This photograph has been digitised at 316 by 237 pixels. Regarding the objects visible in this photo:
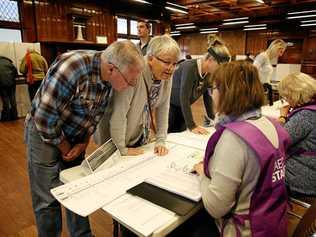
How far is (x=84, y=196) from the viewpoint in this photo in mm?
988

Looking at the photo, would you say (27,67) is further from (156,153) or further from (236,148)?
(236,148)

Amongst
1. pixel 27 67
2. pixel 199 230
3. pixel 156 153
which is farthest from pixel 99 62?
pixel 27 67

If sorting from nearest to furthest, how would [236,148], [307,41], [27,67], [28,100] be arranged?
1. [236,148]
2. [27,67]
3. [28,100]
4. [307,41]

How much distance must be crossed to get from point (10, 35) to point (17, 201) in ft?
15.9

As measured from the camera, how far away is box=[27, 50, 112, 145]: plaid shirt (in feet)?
3.67

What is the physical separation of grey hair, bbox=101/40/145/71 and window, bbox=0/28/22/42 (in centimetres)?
572

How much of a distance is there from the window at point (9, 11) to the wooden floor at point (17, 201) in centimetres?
339

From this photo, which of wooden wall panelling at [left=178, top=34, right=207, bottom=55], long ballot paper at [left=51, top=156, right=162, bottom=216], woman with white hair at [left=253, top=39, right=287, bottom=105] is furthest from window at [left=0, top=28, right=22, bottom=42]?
wooden wall panelling at [left=178, top=34, right=207, bottom=55]

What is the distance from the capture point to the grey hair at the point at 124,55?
3.65 feet

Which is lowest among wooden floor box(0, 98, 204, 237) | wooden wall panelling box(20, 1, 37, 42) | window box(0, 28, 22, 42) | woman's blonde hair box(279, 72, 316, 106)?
wooden floor box(0, 98, 204, 237)

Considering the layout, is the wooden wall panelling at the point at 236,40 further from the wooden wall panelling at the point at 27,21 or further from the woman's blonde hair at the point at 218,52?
the woman's blonde hair at the point at 218,52

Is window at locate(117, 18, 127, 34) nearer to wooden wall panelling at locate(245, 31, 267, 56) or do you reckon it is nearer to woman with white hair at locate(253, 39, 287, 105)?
wooden wall panelling at locate(245, 31, 267, 56)

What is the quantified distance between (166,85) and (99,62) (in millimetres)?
538

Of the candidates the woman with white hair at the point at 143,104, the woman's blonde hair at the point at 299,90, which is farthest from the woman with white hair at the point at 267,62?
the woman with white hair at the point at 143,104
